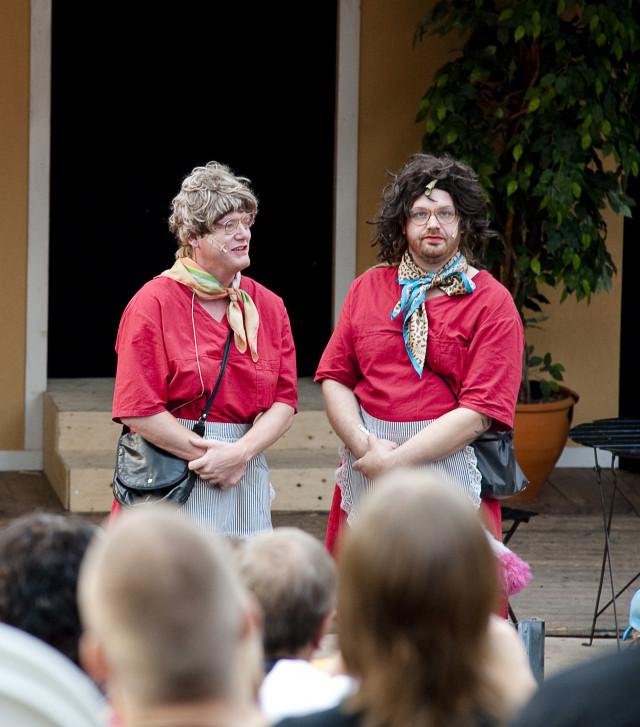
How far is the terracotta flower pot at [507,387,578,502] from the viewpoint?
5.79m

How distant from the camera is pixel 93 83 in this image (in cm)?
621

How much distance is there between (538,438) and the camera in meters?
5.81

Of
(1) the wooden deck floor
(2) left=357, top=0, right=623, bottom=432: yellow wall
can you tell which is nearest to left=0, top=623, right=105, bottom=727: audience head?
(1) the wooden deck floor

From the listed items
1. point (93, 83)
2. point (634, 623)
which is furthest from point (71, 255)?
point (634, 623)

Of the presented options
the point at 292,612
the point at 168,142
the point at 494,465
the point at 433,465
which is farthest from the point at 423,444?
the point at 168,142

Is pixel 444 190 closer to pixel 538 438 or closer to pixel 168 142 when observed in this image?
pixel 538 438

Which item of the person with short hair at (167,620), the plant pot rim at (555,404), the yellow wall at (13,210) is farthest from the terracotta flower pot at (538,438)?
the person with short hair at (167,620)

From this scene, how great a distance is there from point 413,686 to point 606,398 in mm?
5382

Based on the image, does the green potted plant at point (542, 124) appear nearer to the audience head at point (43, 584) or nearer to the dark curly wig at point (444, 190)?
the dark curly wig at point (444, 190)

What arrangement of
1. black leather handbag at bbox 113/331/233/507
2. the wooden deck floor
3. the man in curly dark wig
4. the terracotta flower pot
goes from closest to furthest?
black leather handbag at bbox 113/331/233/507, the man in curly dark wig, the wooden deck floor, the terracotta flower pot

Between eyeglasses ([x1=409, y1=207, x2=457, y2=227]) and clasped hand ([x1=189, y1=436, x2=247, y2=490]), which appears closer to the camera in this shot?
clasped hand ([x1=189, y1=436, x2=247, y2=490])

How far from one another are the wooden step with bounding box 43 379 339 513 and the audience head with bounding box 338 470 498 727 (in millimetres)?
4159

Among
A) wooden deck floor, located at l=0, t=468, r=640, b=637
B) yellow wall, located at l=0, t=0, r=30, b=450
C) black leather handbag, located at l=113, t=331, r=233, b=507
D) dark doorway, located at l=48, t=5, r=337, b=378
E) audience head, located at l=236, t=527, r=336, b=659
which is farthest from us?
dark doorway, located at l=48, t=5, r=337, b=378

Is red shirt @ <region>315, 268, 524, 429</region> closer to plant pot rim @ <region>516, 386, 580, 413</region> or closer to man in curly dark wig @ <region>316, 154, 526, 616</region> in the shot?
man in curly dark wig @ <region>316, 154, 526, 616</region>
